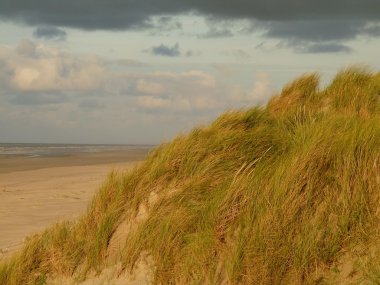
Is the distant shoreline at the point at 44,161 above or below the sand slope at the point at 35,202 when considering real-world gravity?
below

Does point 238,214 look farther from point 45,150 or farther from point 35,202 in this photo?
point 45,150

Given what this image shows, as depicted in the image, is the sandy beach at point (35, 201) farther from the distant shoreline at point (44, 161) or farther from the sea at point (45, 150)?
the sea at point (45, 150)

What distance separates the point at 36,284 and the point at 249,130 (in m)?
2.66

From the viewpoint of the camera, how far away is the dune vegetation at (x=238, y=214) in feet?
13.3

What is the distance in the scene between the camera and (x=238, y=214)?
446 centimetres

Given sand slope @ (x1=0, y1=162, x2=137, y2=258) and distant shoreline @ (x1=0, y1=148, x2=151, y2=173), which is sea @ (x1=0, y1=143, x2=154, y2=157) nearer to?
distant shoreline @ (x1=0, y1=148, x2=151, y2=173)

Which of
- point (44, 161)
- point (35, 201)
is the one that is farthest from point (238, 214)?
point (44, 161)

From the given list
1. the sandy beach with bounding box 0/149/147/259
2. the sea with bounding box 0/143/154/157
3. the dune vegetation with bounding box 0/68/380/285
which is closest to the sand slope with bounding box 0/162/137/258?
the sandy beach with bounding box 0/149/147/259

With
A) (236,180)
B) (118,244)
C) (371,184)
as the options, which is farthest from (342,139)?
(118,244)

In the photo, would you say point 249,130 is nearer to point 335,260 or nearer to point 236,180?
point 236,180

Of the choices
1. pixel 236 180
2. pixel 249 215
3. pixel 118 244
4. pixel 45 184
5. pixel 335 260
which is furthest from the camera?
pixel 45 184

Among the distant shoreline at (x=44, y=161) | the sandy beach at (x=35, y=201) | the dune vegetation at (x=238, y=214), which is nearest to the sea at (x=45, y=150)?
the distant shoreline at (x=44, y=161)

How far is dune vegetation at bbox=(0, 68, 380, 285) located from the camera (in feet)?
13.3

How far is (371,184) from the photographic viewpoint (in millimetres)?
4254
